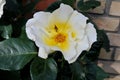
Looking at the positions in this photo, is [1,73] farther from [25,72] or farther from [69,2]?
[69,2]

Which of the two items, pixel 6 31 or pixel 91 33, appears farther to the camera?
pixel 6 31

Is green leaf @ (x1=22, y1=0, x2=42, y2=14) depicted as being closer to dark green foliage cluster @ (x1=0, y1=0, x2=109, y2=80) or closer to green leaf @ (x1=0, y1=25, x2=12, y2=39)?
dark green foliage cluster @ (x1=0, y1=0, x2=109, y2=80)

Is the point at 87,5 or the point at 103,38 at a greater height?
the point at 87,5

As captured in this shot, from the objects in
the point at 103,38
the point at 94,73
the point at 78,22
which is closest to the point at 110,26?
the point at 103,38

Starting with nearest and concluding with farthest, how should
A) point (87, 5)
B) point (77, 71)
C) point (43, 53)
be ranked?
point (43, 53), point (77, 71), point (87, 5)

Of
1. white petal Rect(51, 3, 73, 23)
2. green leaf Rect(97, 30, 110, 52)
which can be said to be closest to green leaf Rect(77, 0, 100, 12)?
green leaf Rect(97, 30, 110, 52)

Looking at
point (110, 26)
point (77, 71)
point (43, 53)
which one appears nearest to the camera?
point (43, 53)

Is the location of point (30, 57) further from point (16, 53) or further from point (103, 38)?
point (103, 38)
